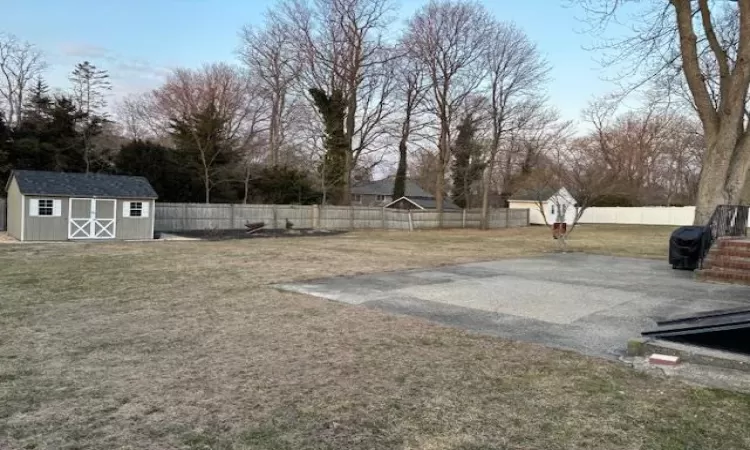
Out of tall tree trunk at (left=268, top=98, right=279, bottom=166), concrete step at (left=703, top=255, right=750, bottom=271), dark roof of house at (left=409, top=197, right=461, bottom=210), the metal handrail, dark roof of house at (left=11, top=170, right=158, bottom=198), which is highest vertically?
tall tree trunk at (left=268, top=98, right=279, bottom=166)

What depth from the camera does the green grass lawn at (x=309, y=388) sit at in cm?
292

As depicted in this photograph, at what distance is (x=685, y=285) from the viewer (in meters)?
9.38

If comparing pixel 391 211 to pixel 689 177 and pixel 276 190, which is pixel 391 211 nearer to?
pixel 276 190

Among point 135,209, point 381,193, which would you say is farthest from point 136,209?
point 381,193

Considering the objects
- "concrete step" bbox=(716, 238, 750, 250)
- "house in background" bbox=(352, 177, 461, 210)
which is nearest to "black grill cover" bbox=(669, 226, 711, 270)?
"concrete step" bbox=(716, 238, 750, 250)

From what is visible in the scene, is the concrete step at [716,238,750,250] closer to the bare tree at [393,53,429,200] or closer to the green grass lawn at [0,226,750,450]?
the green grass lawn at [0,226,750,450]

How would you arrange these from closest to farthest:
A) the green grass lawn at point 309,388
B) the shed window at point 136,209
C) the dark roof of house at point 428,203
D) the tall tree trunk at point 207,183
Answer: the green grass lawn at point 309,388
the shed window at point 136,209
the tall tree trunk at point 207,183
the dark roof of house at point 428,203

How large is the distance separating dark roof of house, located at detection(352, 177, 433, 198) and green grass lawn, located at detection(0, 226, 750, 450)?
45401 mm

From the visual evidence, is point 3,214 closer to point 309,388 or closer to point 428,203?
point 309,388

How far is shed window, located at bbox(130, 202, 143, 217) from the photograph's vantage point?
20.2 m

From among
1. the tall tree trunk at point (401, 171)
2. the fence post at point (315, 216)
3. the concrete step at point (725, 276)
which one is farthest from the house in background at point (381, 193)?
the concrete step at point (725, 276)

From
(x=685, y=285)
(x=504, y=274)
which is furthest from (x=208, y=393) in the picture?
(x=685, y=285)

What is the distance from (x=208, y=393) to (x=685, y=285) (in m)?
8.98

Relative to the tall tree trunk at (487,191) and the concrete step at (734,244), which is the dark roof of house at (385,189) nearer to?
the tall tree trunk at (487,191)
